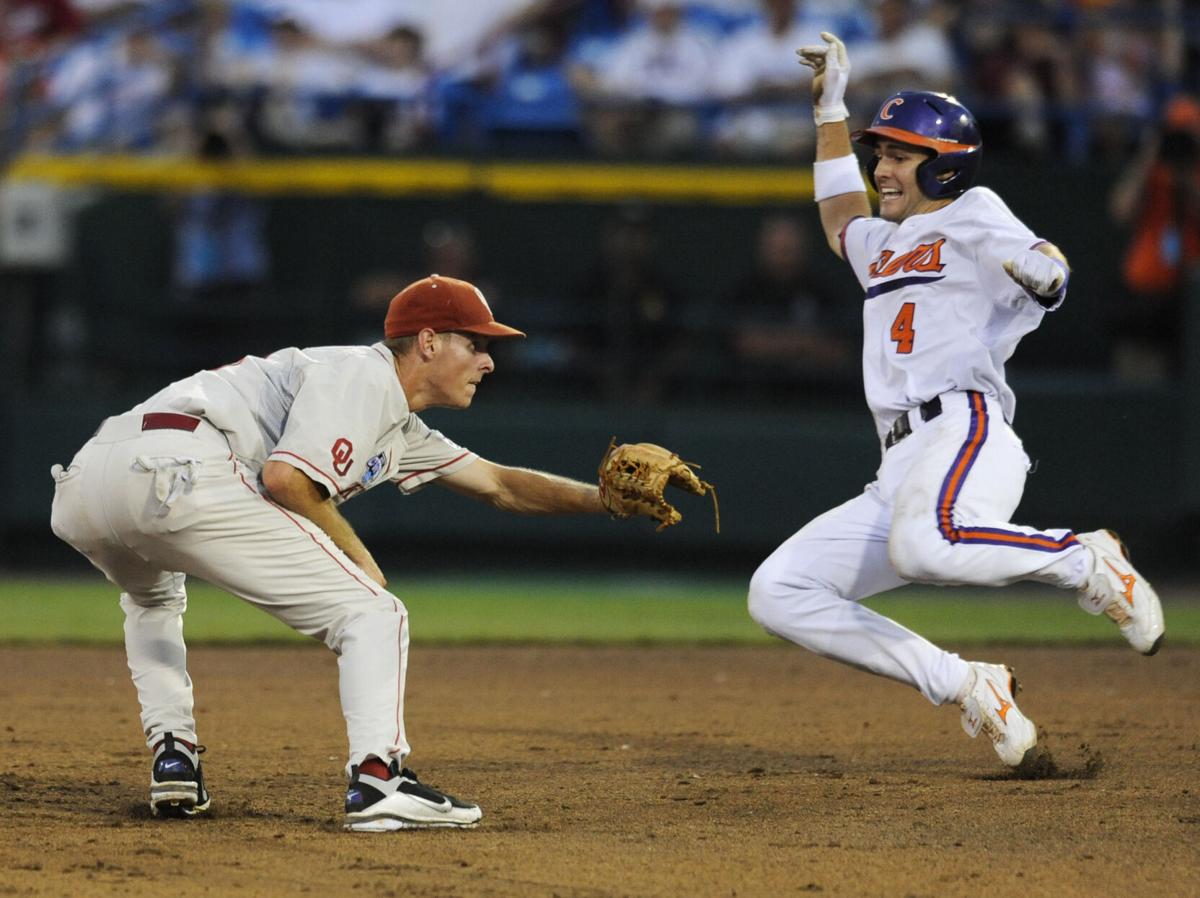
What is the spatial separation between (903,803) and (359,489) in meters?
1.87

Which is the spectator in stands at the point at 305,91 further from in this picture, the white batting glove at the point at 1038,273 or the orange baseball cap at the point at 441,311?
the white batting glove at the point at 1038,273

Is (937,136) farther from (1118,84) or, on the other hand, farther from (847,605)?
(1118,84)

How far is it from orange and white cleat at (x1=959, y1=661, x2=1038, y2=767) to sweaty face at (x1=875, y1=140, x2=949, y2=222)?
61.3 inches

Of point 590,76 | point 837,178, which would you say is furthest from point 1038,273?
point 590,76

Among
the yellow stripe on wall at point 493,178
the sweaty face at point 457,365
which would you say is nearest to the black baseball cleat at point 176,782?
the sweaty face at point 457,365

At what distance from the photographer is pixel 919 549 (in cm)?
513

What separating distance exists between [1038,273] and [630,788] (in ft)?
6.69

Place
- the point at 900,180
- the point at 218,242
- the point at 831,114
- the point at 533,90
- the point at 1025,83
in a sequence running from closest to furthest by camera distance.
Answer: the point at 900,180 < the point at 831,114 < the point at 218,242 < the point at 1025,83 < the point at 533,90

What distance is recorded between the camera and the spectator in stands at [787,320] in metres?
12.9

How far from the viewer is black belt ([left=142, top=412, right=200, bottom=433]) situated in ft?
15.4

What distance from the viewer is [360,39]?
14086 mm

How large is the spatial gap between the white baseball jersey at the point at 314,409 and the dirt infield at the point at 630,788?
1.02m

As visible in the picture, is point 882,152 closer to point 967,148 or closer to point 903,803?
point 967,148

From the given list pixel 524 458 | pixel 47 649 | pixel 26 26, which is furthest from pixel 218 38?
pixel 47 649
